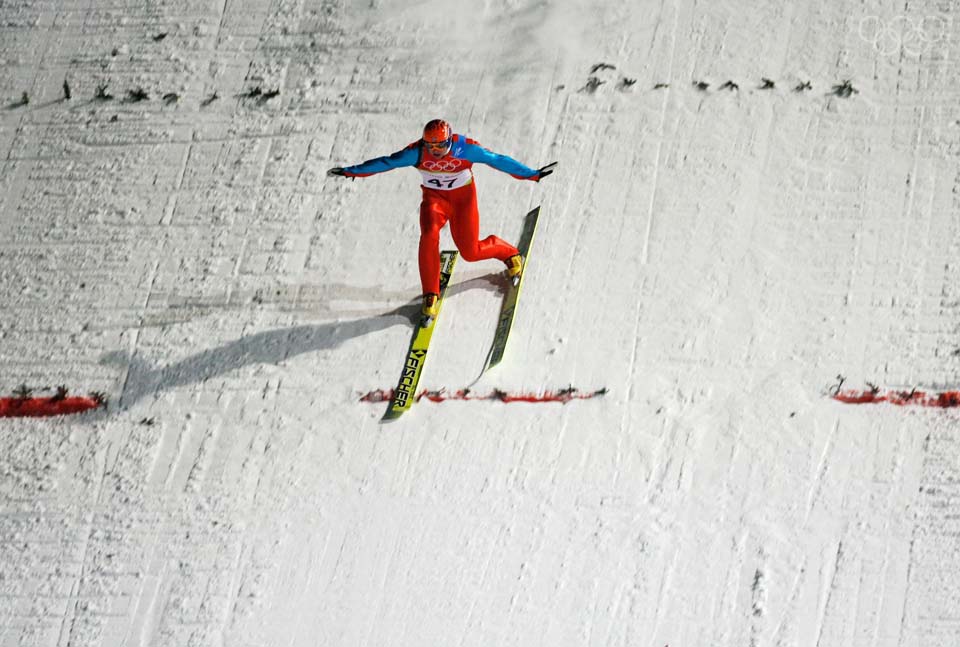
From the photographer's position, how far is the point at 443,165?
8.15m

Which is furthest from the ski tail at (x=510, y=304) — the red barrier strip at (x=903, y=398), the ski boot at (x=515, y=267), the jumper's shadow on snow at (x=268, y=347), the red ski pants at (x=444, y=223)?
the red barrier strip at (x=903, y=398)

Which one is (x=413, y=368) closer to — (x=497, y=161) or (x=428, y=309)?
(x=428, y=309)

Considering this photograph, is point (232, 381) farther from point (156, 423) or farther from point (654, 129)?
point (654, 129)

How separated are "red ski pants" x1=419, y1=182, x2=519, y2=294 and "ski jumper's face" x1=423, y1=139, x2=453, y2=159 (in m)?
0.34

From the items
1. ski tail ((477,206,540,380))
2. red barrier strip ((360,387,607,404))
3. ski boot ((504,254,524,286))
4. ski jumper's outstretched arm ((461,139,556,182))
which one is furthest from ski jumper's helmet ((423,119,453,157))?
red barrier strip ((360,387,607,404))

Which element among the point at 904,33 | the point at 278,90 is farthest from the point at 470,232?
the point at 904,33

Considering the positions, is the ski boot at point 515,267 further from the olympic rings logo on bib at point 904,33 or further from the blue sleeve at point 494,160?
the olympic rings logo on bib at point 904,33

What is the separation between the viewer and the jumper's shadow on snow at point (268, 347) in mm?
8945

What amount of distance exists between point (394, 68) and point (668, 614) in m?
4.66

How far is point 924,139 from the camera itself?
356 inches

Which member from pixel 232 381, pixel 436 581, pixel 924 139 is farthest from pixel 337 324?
pixel 924 139

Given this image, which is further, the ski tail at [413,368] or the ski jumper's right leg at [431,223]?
the ski tail at [413,368]

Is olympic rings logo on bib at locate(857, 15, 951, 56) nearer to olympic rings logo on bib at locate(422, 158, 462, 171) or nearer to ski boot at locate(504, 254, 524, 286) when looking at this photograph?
ski boot at locate(504, 254, 524, 286)

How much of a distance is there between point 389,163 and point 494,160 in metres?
0.62
